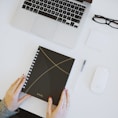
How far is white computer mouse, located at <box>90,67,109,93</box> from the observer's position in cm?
94

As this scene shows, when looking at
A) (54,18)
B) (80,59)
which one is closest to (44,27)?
(54,18)

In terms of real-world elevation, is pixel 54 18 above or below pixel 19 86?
above

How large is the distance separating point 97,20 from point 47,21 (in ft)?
0.64

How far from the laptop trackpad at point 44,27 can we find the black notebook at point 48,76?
3.4 inches

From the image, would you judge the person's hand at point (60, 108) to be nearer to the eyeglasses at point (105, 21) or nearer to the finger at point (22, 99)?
the finger at point (22, 99)

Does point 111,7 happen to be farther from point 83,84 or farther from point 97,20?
point 83,84

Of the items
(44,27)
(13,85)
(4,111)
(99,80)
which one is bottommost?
(4,111)

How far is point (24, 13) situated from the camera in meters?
0.97

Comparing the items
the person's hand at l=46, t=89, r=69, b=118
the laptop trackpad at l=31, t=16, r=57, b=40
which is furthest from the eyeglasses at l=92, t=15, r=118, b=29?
the person's hand at l=46, t=89, r=69, b=118

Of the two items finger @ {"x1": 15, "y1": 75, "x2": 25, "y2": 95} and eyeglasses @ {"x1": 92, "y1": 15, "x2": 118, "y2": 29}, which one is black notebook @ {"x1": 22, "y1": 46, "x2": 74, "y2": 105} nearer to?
finger @ {"x1": 15, "y1": 75, "x2": 25, "y2": 95}

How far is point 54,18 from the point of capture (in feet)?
3.17

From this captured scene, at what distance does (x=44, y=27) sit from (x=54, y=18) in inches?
2.0

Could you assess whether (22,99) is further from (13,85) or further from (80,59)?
(80,59)

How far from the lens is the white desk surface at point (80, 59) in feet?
3.08
